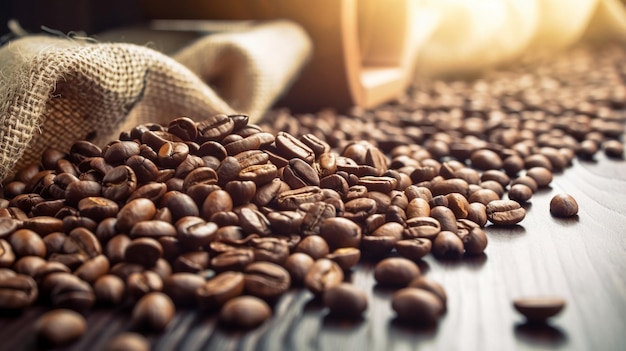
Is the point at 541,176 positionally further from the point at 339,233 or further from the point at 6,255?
the point at 6,255

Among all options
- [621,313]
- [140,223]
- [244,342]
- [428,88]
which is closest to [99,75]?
→ [140,223]

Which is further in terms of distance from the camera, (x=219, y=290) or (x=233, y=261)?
(x=233, y=261)

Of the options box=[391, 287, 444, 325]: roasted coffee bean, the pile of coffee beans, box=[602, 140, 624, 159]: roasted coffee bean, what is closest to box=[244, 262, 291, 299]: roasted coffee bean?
the pile of coffee beans

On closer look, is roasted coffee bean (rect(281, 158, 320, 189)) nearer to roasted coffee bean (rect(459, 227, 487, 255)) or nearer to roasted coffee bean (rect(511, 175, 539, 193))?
roasted coffee bean (rect(459, 227, 487, 255))

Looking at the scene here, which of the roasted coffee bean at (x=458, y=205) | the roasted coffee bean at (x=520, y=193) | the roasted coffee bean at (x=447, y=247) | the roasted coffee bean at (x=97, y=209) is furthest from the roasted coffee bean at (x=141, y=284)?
the roasted coffee bean at (x=520, y=193)

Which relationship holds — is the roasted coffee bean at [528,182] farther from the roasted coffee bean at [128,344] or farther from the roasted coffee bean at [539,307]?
the roasted coffee bean at [128,344]

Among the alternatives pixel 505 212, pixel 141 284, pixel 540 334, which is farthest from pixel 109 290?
pixel 505 212
